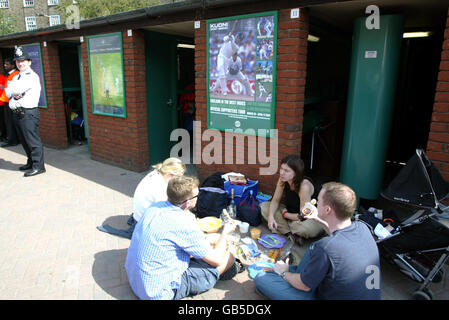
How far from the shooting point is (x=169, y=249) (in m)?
2.44

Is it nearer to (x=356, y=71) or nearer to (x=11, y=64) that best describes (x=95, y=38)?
(x=11, y=64)

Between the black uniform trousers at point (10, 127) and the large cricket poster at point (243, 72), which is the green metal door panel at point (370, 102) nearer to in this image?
the large cricket poster at point (243, 72)

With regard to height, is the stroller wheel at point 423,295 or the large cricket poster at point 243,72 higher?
the large cricket poster at point 243,72

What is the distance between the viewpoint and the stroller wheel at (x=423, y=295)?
8.71ft

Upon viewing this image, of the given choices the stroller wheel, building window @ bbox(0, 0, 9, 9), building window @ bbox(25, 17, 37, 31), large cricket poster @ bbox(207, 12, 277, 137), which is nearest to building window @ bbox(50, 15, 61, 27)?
building window @ bbox(25, 17, 37, 31)

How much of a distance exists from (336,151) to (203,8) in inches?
127

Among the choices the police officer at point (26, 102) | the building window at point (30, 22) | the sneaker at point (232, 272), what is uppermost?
the building window at point (30, 22)

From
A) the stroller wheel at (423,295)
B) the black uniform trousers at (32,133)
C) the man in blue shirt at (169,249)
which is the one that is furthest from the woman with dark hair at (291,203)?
the black uniform trousers at (32,133)

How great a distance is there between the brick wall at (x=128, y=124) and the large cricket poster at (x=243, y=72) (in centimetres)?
177

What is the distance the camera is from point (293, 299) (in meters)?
2.40

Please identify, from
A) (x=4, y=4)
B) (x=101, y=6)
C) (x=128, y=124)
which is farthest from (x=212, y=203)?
(x=4, y=4)

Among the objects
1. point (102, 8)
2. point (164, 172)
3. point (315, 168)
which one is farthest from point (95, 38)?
point (102, 8)

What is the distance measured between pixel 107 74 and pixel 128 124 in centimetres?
108

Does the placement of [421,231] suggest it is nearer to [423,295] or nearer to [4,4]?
[423,295]
